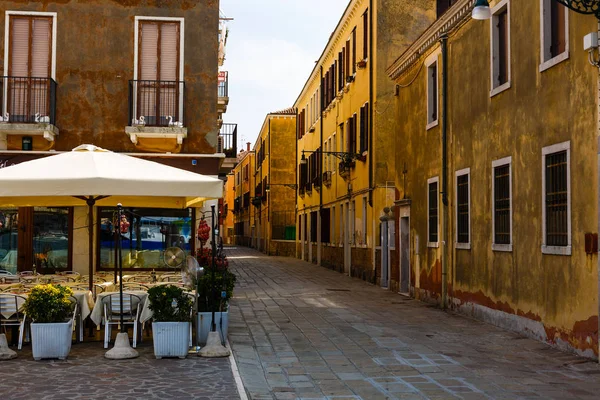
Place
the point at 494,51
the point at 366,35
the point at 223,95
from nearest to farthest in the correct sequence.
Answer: the point at 494,51 → the point at 223,95 → the point at 366,35

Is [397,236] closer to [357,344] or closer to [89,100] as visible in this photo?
[89,100]

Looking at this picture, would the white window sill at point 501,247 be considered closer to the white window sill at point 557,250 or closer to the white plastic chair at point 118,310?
the white window sill at point 557,250

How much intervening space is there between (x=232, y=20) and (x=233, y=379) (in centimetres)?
2410

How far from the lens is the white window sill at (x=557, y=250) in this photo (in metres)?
10.9

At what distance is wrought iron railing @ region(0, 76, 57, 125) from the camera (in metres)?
18.7

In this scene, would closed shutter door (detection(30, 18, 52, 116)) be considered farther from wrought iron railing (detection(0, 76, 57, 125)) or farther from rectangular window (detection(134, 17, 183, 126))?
rectangular window (detection(134, 17, 183, 126))

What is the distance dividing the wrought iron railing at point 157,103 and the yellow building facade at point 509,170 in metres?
5.80

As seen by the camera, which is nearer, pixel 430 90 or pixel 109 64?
pixel 430 90

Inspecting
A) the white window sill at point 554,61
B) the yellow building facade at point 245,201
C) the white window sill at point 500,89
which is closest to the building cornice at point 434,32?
the white window sill at point 500,89

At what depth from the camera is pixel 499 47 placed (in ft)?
46.4

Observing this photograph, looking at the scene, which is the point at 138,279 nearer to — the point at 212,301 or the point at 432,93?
the point at 212,301

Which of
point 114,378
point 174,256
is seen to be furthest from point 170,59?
point 114,378

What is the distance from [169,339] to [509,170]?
6.50 meters

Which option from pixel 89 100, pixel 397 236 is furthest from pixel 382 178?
pixel 89 100
